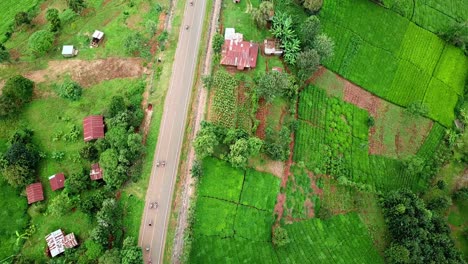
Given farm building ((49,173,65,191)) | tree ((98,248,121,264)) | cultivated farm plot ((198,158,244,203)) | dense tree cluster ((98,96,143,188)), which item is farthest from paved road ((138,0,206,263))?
farm building ((49,173,65,191))

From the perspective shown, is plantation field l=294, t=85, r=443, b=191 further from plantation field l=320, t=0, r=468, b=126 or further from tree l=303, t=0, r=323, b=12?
tree l=303, t=0, r=323, b=12

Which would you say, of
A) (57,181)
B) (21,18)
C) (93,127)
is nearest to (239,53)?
(93,127)

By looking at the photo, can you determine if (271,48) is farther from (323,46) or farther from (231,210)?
(231,210)

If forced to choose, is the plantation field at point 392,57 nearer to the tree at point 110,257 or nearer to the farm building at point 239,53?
the farm building at point 239,53

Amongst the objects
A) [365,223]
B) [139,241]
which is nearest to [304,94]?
[365,223]

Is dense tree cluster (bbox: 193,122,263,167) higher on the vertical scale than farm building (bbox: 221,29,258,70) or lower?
lower

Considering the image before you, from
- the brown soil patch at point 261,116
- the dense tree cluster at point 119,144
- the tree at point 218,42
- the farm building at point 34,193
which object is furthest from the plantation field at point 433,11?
the farm building at point 34,193
